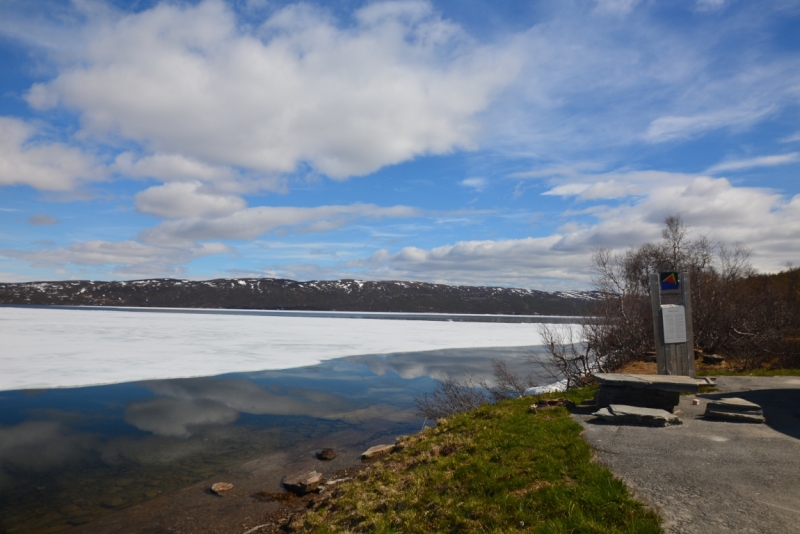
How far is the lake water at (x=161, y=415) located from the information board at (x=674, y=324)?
730cm

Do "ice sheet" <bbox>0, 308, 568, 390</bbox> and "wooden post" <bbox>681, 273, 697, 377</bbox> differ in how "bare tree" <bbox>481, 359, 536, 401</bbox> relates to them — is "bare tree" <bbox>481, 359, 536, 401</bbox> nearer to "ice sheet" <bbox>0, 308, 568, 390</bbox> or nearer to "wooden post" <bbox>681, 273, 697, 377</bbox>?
"wooden post" <bbox>681, 273, 697, 377</bbox>

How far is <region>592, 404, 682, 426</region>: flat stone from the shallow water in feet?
20.9

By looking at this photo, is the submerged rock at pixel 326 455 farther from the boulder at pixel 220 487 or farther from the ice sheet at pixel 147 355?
the ice sheet at pixel 147 355

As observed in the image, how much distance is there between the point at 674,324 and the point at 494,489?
28.1 ft

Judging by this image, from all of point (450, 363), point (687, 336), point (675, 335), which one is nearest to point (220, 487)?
point (675, 335)

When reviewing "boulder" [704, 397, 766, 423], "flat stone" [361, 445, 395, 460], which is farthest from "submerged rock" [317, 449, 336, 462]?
"boulder" [704, 397, 766, 423]

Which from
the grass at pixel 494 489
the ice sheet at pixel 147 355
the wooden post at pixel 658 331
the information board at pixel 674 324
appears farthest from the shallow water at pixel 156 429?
the information board at pixel 674 324

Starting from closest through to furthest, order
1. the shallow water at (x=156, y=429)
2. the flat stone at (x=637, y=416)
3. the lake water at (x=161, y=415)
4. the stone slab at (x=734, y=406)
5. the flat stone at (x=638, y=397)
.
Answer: the flat stone at (x=637, y=416) < the stone slab at (x=734, y=406) < the flat stone at (x=638, y=397) < the shallow water at (x=156, y=429) < the lake water at (x=161, y=415)

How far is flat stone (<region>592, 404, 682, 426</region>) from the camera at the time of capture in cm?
811

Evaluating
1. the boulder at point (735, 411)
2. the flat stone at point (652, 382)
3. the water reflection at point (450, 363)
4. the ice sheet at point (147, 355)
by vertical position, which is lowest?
the water reflection at point (450, 363)

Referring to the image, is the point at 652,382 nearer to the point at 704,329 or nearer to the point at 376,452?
the point at 376,452

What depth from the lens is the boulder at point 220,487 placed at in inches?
368

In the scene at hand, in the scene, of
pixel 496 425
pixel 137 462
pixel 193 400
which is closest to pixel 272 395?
pixel 193 400

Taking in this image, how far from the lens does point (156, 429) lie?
44.3 ft
